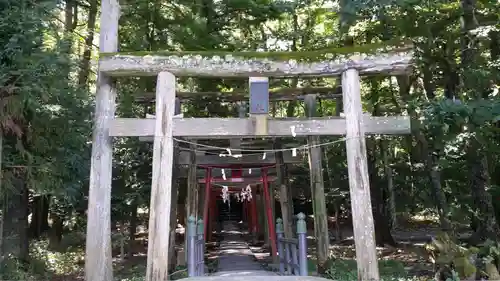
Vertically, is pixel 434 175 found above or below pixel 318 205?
above

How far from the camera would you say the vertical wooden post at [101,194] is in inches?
321

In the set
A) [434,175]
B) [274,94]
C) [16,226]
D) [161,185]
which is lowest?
[16,226]

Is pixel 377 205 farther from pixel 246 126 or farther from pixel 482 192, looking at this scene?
pixel 246 126

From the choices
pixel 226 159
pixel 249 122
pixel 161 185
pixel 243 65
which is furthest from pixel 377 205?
pixel 161 185

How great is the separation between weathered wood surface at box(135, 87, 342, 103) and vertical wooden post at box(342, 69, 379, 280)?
2558mm

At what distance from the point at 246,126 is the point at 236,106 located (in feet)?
20.5

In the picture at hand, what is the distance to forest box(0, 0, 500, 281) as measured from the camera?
8359mm

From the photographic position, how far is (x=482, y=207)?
1188 cm

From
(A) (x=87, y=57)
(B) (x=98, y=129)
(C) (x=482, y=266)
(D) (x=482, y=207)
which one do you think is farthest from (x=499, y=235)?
(A) (x=87, y=57)

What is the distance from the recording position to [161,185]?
7289mm

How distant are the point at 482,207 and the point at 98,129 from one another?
9.93 m

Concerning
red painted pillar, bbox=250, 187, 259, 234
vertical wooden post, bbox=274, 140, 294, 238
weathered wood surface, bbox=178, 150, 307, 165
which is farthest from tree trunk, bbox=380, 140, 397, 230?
weathered wood surface, bbox=178, 150, 307, 165

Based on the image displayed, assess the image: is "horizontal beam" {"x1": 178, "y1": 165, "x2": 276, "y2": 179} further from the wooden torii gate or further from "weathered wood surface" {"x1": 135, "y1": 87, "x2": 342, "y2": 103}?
the wooden torii gate

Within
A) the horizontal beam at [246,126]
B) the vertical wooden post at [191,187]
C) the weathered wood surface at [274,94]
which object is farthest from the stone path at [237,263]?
the weathered wood surface at [274,94]
